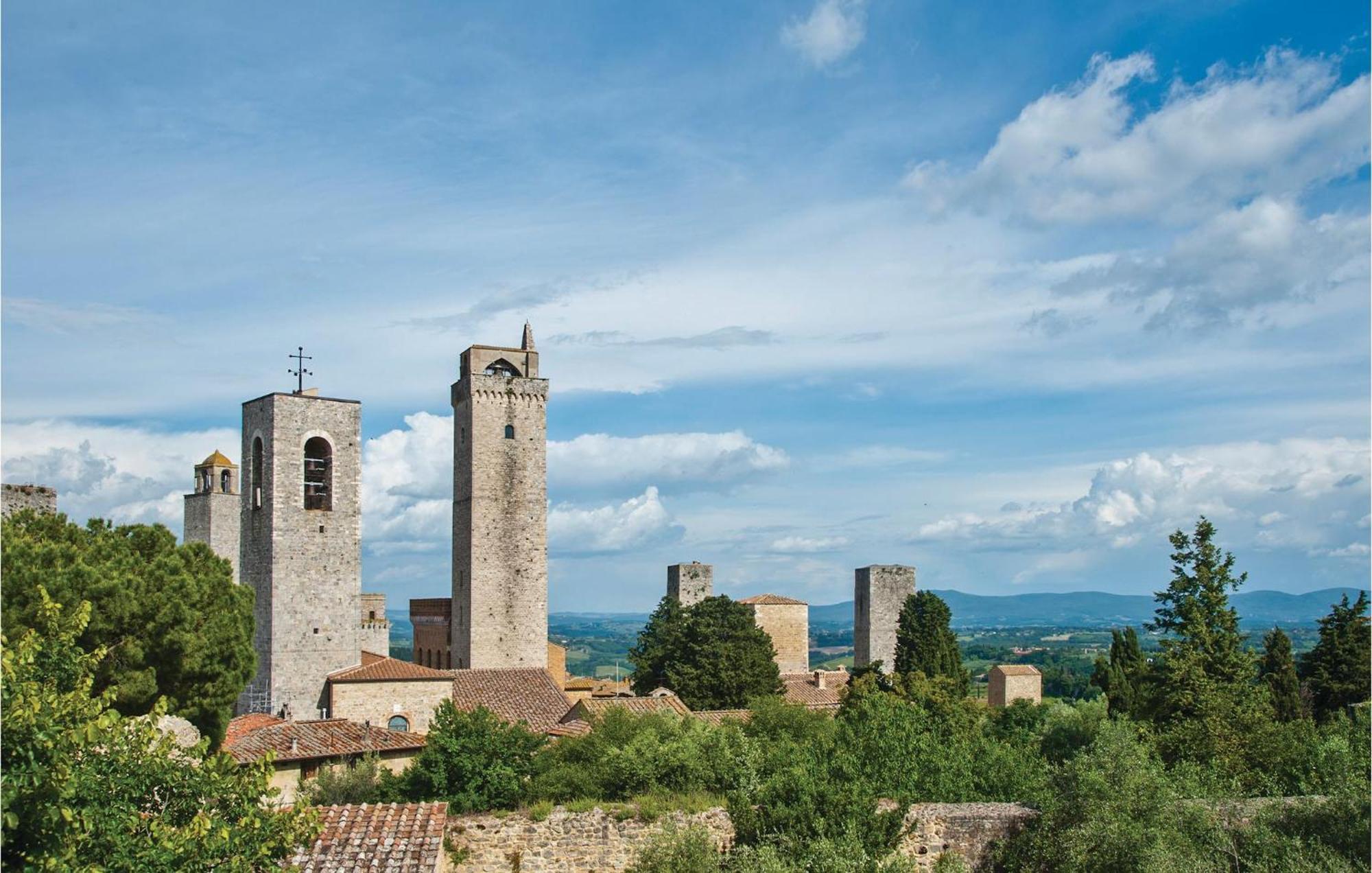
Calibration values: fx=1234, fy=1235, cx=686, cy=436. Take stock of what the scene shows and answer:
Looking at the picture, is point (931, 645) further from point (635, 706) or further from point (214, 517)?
point (214, 517)

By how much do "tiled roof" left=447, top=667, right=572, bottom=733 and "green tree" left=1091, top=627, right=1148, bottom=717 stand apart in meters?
19.5

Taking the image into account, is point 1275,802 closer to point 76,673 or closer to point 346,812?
point 346,812

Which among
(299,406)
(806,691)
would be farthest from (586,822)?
(806,691)

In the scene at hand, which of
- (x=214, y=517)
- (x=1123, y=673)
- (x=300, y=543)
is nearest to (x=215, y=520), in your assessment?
(x=214, y=517)

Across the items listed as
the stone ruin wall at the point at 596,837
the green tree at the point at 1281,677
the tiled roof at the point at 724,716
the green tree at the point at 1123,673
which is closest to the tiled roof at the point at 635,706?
the tiled roof at the point at 724,716

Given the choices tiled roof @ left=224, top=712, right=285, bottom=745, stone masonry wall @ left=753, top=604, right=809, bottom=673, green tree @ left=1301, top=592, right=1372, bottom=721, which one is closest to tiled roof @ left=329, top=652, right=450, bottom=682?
tiled roof @ left=224, top=712, right=285, bottom=745

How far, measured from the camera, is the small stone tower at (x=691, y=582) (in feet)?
220

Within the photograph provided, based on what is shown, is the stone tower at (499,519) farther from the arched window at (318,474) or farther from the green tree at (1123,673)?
the green tree at (1123,673)

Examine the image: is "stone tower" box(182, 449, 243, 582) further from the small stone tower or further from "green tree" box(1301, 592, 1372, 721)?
"green tree" box(1301, 592, 1372, 721)

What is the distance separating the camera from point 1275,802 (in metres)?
18.0

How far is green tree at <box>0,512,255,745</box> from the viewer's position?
2222 cm

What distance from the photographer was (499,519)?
53281 millimetres

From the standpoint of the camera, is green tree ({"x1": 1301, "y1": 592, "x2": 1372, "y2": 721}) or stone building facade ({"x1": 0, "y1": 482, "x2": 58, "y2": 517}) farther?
green tree ({"x1": 1301, "y1": 592, "x2": 1372, "y2": 721})

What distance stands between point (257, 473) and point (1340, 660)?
123ft
